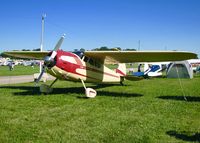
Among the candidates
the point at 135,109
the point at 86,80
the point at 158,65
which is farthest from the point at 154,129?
the point at 158,65

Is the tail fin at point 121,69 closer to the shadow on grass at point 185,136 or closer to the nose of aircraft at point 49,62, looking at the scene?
the nose of aircraft at point 49,62

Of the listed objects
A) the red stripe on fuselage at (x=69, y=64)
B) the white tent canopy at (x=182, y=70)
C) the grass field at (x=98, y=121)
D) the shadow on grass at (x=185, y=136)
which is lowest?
the grass field at (x=98, y=121)

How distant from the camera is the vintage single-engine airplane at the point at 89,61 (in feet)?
43.7

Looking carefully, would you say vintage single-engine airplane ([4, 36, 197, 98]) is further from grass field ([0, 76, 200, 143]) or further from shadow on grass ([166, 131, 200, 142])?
shadow on grass ([166, 131, 200, 142])

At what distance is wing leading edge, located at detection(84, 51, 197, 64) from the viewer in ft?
45.2

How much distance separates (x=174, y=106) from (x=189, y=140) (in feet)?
15.6

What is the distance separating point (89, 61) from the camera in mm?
15484

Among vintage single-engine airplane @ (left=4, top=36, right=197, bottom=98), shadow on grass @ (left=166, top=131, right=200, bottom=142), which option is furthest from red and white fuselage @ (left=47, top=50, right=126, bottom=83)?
shadow on grass @ (left=166, top=131, right=200, bottom=142)

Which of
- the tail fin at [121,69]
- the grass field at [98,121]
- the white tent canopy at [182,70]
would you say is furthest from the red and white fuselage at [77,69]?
the white tent canopy at [182,70]

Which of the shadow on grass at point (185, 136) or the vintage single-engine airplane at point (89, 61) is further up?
the vintage single-engine airplane at point (89, 61)

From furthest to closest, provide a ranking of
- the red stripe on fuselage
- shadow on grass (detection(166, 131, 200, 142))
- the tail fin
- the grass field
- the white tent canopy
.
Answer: the white tent canopy < the tail fin < the red stripe on fuselage < the grass field < shadow on grass (detection(166, 131, 200, 142))

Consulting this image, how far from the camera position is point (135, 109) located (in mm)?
10359

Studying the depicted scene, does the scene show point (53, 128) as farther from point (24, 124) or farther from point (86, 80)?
point (86, 80)

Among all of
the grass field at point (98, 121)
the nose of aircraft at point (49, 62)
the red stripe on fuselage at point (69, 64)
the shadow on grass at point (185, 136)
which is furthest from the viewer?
the red stripe on fuselage at point (69, 64)
